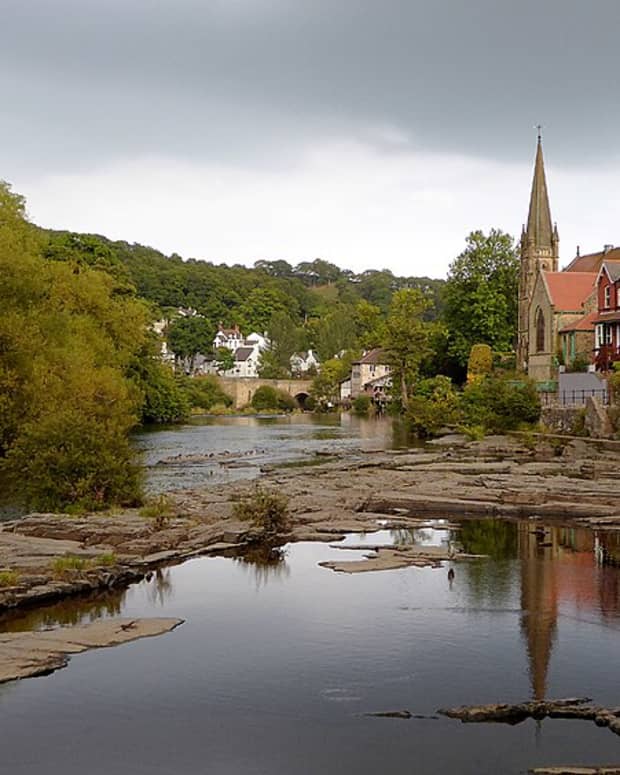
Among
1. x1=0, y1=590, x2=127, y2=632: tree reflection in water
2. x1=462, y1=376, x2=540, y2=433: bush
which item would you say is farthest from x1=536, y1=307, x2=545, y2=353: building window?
x1=0, y1=590, x2=127, y2=632: tree reflection in water

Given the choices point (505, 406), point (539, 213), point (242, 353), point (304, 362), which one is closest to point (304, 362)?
point (304, 362)

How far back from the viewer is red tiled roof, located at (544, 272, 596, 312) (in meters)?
72.4

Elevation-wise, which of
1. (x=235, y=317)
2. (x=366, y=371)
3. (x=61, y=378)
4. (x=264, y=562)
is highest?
(x=235, y=317)

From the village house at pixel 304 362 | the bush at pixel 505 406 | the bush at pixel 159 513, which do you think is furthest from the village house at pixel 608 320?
the village house at pixel 304 362

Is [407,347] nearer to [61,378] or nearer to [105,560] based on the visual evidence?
[61,378]

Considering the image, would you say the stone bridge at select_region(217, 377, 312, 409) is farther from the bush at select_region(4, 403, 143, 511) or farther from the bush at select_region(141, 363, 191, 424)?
the bush at select_region(4, 403, 143, 511)

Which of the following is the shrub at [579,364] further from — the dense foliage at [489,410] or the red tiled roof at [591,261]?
the red tiled roof at [591,261]

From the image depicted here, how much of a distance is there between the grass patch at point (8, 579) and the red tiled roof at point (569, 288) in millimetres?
58600

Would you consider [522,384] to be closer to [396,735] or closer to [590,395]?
[590,395]

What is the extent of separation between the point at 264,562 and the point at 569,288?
55815 millimetres

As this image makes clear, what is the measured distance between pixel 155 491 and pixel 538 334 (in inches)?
1830

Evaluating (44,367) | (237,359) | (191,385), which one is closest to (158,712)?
(44,367)

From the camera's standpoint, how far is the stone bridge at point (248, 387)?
131000 millimetres

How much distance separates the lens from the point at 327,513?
3006 centimetres
